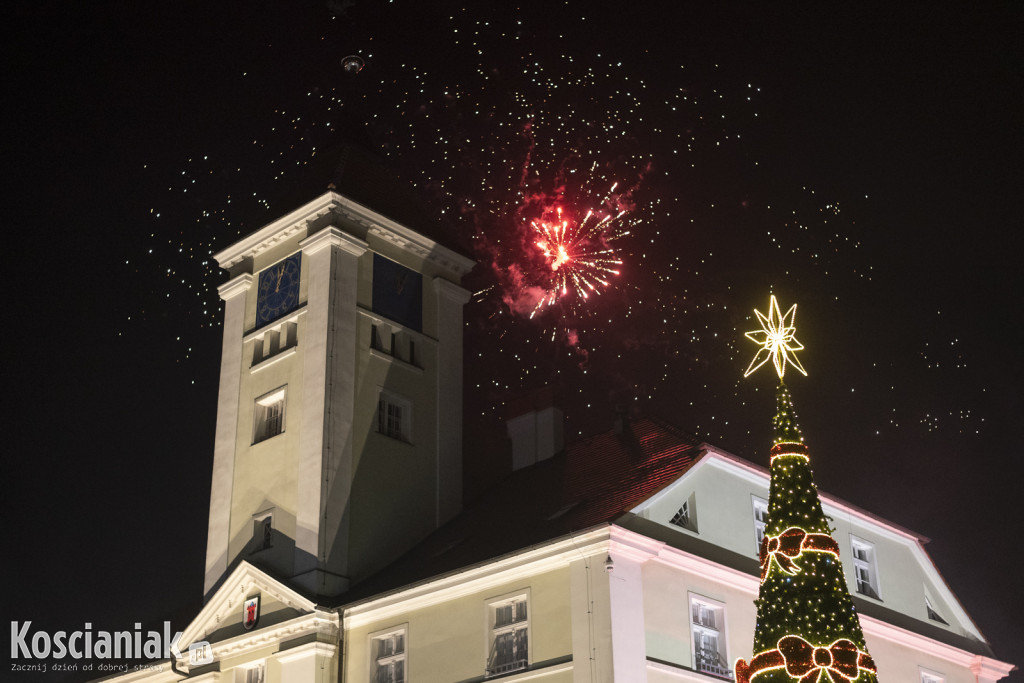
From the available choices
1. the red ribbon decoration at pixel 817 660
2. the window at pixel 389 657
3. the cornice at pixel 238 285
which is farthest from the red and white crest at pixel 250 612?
the red ribbon decoration at pixel 817 660

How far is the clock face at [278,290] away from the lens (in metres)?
34.1

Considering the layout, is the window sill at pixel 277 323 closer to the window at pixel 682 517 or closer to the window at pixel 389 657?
the window at pixel 389 657

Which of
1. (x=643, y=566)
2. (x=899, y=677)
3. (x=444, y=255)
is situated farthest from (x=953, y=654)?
(x=444, y=255)

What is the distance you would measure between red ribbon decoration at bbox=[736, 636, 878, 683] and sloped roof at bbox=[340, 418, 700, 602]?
621 centimetres

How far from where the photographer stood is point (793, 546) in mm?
18047

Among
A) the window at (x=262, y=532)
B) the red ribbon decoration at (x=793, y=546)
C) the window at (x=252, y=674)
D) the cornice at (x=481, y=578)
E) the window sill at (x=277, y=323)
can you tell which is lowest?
the red ribbon decoration at (x=793, y=546)

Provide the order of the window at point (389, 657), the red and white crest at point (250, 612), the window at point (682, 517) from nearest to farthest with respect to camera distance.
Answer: the window at point (682, 517), the window at point (389, 657), the red and white crest at point (250, 612)

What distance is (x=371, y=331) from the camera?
110 feet

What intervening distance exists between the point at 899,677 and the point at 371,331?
16.0m

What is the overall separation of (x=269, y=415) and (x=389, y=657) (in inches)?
367

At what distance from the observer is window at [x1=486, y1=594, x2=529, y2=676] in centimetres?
2411

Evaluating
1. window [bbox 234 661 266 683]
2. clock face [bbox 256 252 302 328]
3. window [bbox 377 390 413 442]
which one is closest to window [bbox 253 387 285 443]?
clock face [bbox 256 252 302 328]

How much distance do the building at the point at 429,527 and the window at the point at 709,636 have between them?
0.04m

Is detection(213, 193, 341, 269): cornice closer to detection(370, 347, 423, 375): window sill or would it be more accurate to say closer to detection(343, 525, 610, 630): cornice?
detection(370, 347, 423, 375): window sill
